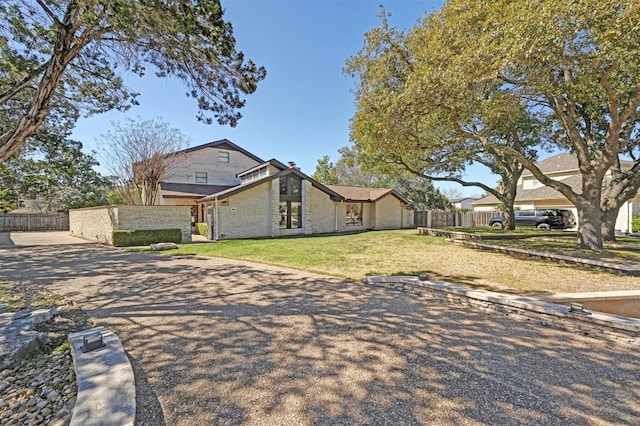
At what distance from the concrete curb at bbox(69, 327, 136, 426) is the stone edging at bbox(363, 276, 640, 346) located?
5108mm

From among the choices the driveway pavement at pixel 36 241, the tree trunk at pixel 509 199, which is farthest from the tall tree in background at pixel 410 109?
the driveway pavement at pixel 36 241

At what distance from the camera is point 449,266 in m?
8.37

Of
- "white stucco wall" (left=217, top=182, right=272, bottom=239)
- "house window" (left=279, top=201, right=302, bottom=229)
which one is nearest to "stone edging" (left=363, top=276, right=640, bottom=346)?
"white stucco wall" (left=217, top=182, right=272, bottom=239)

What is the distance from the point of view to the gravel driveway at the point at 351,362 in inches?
94.6

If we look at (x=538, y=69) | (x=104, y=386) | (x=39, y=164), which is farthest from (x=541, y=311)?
(x=39, y=164)

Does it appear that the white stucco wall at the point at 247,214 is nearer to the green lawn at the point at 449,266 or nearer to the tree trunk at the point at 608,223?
the green lawn at the point at 449,266

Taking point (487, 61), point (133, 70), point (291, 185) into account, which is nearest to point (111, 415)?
point (133, 70)

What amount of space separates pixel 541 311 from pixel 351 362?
11.5ft

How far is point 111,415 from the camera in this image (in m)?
2.16

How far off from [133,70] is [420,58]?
8111 mm

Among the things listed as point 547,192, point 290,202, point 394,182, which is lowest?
point 290,202

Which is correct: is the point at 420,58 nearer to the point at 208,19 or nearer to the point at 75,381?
the point at 208,19

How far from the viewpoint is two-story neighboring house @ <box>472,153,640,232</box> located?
19.2m

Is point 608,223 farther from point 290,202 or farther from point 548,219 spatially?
point 290,202
